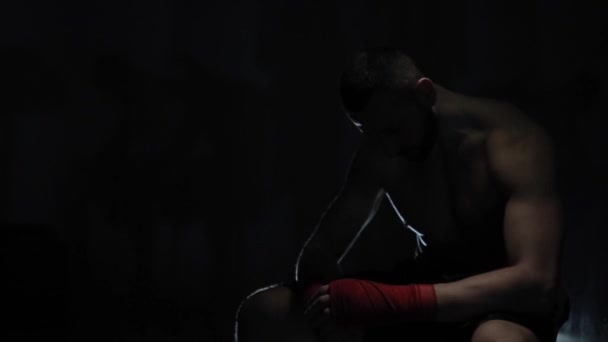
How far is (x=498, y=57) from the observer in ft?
9.11

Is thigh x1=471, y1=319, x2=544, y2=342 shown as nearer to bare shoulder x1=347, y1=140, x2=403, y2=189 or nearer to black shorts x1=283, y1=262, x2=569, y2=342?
black shorts x1=283, y1=262, x2=569, y2=342

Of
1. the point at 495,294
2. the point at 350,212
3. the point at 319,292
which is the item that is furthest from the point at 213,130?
the point at 495,294

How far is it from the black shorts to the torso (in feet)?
0.14

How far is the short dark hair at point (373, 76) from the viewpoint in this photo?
5.01 feet

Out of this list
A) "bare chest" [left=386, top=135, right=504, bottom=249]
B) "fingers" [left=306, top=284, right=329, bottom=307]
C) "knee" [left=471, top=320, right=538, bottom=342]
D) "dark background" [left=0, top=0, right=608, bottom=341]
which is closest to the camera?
"knee" [left=471, top=320, right=538, bottom=342]

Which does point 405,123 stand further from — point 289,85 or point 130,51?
point 130,51

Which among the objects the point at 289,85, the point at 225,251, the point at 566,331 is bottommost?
the point at 566,331

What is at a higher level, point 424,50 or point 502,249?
point 424,50

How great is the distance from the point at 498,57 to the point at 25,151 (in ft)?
5.35

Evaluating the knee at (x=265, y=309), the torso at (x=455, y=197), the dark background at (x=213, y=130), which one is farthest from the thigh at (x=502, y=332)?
the dark background at (x=213, y=130)

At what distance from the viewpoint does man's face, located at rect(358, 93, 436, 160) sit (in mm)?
1539

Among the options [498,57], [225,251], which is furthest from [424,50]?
[225,251]

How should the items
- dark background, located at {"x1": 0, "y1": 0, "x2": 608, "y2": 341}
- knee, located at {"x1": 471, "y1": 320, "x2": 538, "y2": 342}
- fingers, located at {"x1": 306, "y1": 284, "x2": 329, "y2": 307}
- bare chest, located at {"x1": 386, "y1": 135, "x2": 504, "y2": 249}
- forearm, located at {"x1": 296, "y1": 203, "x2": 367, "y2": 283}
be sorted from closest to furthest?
knee, located at {"x1": 471, "y1": 320, "x2": 538, "y2": 342} → fingers, located at {"x1": 306, "y1": 284, "x2": 329, "y2": 307} → bare chest, located at {"x1": 386, "y1": 135, "x2": 504, "y2": 249} → forearm, located at {"x1": 296, "y1": 203, "x2": 367, "y2": 283} → dark background, located at {"x1": 0, "y1": 0, "x2": 608, "y2": 341}

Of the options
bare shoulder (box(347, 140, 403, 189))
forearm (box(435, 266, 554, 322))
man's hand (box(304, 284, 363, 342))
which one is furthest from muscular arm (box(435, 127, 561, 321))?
bare shoulder (box(347, 140, 403, 189))
